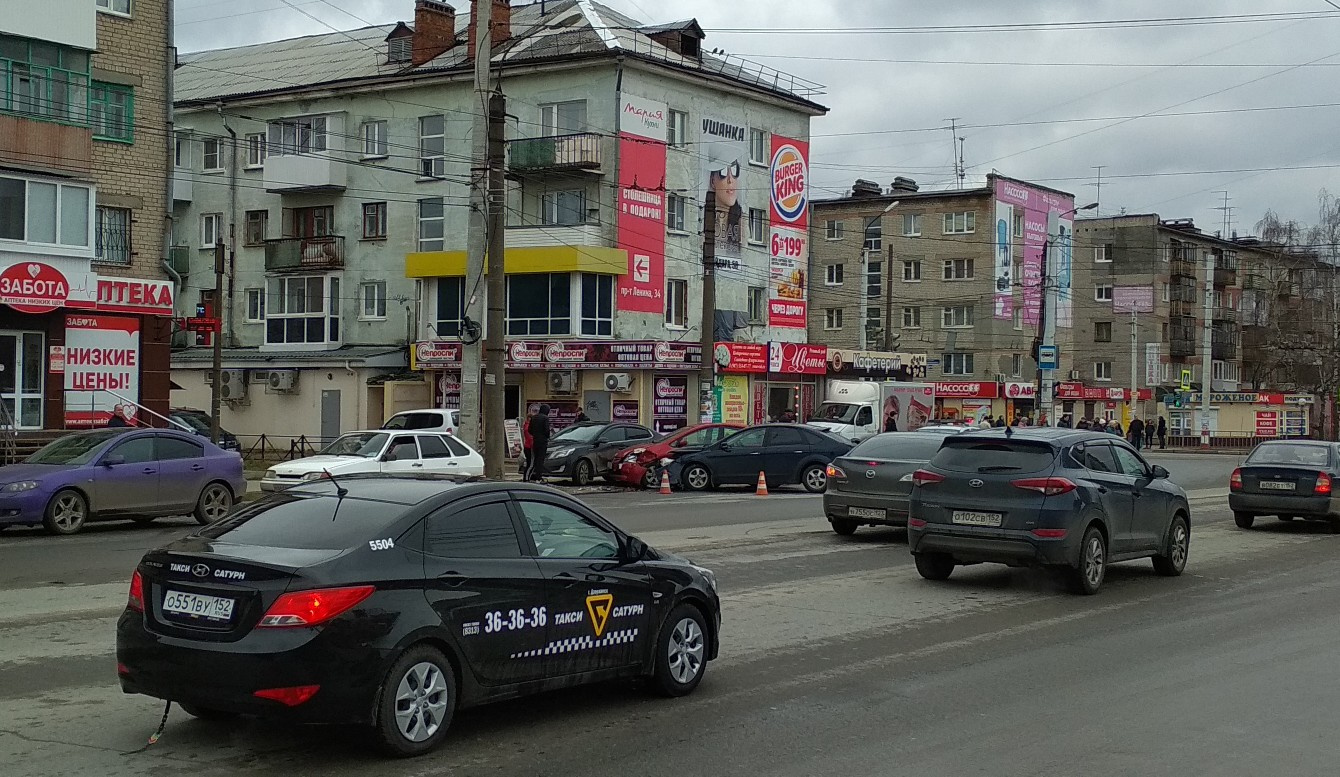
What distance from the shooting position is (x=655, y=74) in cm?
4744

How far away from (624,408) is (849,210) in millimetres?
40037

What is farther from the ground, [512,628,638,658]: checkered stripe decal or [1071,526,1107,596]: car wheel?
[512,628,638,658]: checkered stripe decal

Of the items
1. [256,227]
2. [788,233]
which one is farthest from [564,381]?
[256,227]

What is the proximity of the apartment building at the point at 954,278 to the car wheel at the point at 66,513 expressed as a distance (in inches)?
2190

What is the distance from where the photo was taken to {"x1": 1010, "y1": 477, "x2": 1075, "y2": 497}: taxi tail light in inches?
527

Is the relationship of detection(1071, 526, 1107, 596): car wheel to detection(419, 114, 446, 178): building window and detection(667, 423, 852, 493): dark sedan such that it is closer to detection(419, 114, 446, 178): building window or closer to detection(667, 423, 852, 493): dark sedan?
detection(667, 423, 852, 493): dark sedan

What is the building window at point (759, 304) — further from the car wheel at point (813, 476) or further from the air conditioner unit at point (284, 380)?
the car wheel at point (813, 476)

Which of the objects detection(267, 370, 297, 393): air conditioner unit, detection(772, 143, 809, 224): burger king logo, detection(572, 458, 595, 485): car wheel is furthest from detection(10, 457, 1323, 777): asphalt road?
detection(772, 143, 809, 224): burger king logo

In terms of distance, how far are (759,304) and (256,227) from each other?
2084cm

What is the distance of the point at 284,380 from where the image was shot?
164ft

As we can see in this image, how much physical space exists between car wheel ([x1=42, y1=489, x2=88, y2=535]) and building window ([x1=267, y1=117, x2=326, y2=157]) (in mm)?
35302

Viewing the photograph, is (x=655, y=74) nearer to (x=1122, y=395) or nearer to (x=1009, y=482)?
(x=1009, y=482)

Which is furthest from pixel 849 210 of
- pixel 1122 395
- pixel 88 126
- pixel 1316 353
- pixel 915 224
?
pixel 88 126

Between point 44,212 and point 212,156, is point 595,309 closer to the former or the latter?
point 44,212
